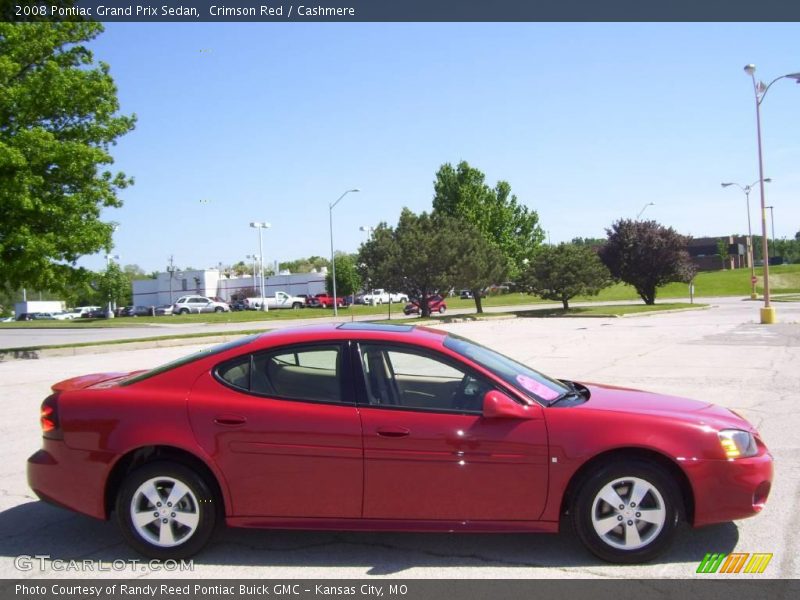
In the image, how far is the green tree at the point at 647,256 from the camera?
4972 centimetres

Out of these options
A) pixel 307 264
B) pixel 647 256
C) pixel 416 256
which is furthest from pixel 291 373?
pixel 307 264

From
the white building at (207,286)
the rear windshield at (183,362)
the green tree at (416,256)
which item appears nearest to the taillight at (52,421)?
the rear windshield at (183,362)

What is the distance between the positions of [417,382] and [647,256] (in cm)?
4880

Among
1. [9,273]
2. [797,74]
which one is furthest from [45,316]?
[797,74]

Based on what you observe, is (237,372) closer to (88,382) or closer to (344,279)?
(88,382)

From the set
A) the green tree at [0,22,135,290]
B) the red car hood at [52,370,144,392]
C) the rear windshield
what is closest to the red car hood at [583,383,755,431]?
the rear windshield

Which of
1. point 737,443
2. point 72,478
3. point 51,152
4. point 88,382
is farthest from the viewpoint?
point 51,152

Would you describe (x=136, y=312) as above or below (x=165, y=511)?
above

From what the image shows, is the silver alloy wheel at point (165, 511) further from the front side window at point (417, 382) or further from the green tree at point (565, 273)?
the green tree at point (565, 273)

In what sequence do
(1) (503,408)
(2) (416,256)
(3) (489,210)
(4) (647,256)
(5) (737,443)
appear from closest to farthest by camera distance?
1. (1) (503,408)
2. (5) (737,443)
3. (2) (416,256)
4. (4) (647,256)
5. (3) (489,210)

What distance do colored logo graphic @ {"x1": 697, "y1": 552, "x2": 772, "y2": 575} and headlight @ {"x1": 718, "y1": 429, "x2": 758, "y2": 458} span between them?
0.63 metres

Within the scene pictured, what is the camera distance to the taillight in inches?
177

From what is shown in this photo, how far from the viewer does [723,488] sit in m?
4.18

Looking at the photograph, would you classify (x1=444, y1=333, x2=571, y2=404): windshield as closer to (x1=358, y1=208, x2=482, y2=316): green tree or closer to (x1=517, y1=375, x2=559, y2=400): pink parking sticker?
(x1=517, y1=375, x2=559, y2=400): pink parking sticker
